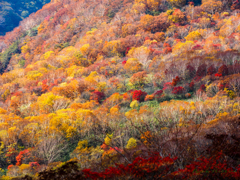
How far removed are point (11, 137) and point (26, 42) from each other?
97.9 meters

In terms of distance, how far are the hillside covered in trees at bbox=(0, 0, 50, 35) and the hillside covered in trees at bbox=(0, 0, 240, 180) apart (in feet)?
264

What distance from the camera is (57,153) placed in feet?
68.7

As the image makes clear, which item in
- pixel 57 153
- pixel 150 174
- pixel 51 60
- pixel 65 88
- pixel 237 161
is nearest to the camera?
pixel 150 174

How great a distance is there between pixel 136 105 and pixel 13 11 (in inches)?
6338

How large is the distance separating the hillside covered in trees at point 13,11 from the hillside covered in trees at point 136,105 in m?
80.5

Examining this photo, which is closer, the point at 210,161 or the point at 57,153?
the point at 210,161

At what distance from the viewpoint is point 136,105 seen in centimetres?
3114

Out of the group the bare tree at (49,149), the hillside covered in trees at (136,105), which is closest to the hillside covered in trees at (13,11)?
the hillside covered in trees at (136,105)

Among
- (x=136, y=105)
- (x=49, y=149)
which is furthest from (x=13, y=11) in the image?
(x=49, y=149)

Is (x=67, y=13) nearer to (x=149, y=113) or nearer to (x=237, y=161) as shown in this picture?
(x=149, y=113)

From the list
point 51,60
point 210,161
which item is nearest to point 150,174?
point 210,161

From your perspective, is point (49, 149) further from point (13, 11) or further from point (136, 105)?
point (13, 11)

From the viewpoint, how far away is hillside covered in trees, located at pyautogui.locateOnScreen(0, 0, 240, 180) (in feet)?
34.0

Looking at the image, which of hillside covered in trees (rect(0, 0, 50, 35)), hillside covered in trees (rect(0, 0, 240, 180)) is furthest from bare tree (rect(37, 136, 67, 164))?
hillside covered in trees (rect(0, 0, 50, 35))
